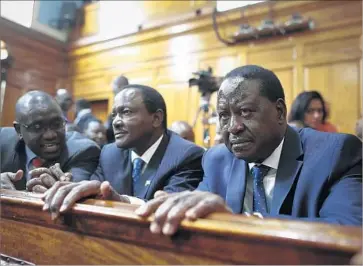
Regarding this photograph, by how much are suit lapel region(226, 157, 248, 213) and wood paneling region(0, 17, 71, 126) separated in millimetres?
3613

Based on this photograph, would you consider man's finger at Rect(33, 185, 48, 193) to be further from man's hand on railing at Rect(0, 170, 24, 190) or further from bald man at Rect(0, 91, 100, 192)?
bald man at Rect(0, 91, 100, 192)

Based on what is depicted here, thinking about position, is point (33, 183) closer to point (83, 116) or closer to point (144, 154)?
point (144, 154)

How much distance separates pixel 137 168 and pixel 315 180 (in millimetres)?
816

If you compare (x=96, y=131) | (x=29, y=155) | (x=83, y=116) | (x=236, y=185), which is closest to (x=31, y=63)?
(x=83, y=116)

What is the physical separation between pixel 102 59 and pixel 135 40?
56cm

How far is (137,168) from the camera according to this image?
62.4 inches

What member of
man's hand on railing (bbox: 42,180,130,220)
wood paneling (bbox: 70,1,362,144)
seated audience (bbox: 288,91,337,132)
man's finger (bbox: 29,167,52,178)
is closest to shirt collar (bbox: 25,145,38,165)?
man's finger (bbox: 29,167,52,178)

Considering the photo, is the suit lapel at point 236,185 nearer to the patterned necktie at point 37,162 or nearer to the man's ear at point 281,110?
the man's ear at point 281,110

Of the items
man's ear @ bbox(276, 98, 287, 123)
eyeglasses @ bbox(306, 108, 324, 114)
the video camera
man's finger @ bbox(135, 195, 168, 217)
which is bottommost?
man's finger @ bbox(135, 195, 168, 217)

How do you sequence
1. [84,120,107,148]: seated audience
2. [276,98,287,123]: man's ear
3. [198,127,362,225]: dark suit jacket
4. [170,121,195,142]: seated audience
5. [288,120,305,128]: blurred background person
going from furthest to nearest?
[84,120,107,148]: seated audience
[170,121,195,142]: seated audience
[288,120,305,128]: blurred background person
[276,98,287,123]: man's ear
[198,127,362,225]: dark suit jacket

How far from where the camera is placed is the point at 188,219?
0.64 m

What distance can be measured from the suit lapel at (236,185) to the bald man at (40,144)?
0.64 m

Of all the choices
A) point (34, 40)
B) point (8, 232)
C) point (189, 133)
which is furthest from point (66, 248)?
point (34, 40)

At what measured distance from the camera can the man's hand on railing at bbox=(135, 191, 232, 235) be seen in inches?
25.2
